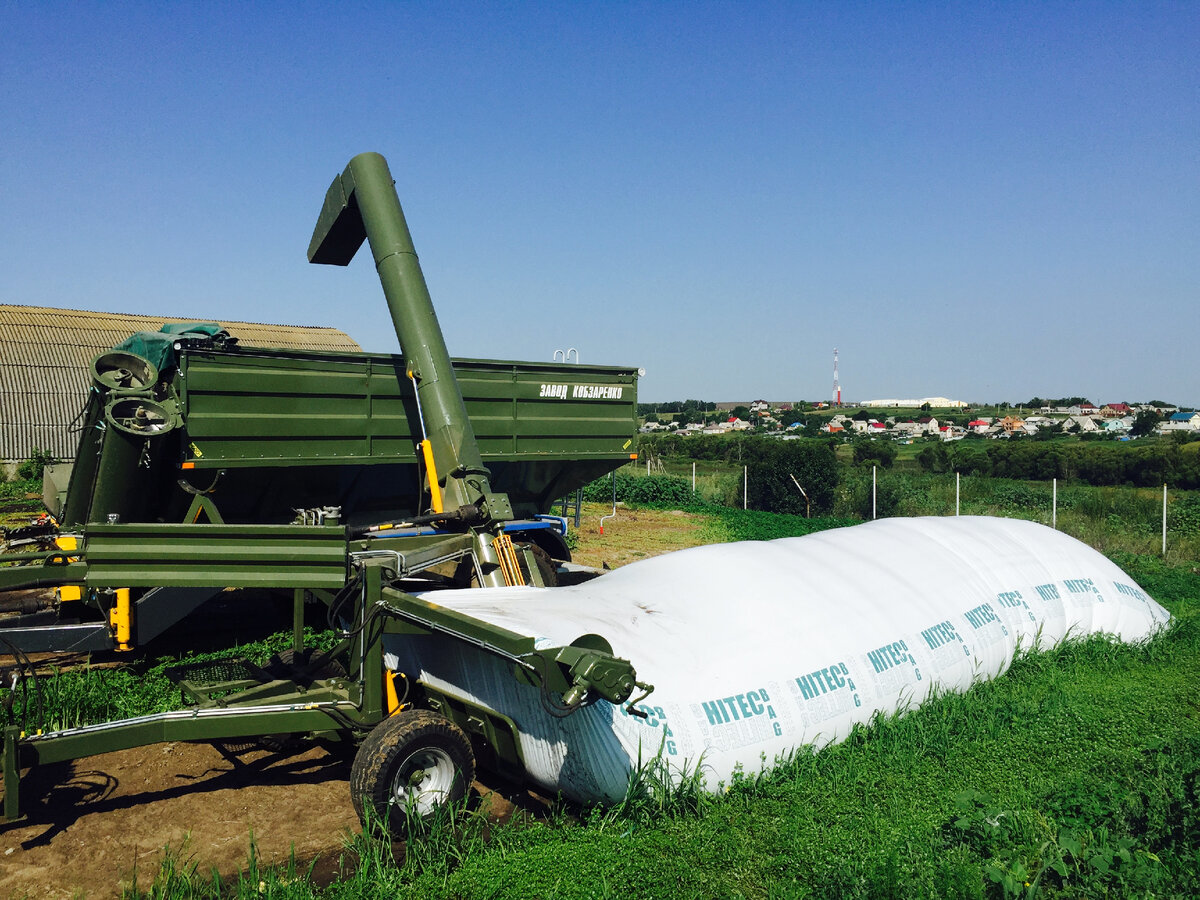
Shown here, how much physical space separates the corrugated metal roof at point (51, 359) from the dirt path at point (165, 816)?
852 inches

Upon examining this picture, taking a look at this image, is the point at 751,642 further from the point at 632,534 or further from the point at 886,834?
the point at 632,534

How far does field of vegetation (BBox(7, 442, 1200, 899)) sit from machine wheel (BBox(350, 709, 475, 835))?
14cm

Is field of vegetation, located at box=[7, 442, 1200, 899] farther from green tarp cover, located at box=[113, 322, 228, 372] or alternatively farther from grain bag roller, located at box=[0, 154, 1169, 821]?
green tarp cover, located at box=[113, 322, 228, 372]

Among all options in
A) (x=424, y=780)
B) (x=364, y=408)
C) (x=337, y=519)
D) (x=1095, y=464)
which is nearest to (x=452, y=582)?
(x=337, y=519)

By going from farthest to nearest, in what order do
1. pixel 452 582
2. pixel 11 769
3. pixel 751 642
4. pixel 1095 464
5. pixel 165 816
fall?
1. pixel 1095 464
2. pixel 452 582
3. pixel 751 642
4. pixel 165 816
5. pixel 11 769

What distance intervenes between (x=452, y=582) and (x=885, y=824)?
3.85 m

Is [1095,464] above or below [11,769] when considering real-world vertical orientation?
above

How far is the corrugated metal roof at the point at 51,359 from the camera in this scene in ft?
89.9

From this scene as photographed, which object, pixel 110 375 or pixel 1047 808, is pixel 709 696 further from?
pixel 110 375

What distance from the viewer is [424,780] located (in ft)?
15.3

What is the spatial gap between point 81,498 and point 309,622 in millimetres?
2594

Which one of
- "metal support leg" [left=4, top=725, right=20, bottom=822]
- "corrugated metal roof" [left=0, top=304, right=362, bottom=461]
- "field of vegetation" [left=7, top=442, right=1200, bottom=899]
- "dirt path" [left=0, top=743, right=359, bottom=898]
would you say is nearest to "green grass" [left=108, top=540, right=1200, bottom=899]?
"field of vegetation" [left=7, top=442, right=1200, bottom=899]

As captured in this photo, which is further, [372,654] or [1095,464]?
[1095,464]

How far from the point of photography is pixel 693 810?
4.79 metres
